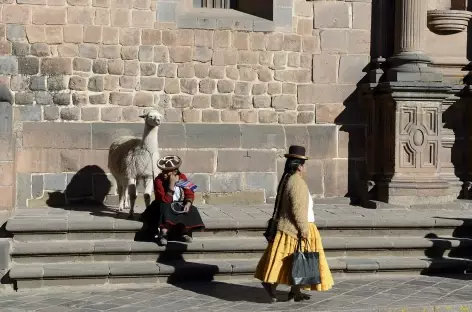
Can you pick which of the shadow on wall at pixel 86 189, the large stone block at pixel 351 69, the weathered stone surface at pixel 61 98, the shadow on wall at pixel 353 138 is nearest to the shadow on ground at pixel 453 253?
the shadow on wall at pixel 353 138

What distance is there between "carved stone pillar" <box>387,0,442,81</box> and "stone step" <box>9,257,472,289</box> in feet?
12.8

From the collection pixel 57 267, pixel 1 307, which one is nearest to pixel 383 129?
pixel 57 267

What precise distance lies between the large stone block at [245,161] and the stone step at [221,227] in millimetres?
2458

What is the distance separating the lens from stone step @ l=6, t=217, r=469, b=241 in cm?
1039

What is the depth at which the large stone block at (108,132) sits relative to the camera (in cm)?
1309

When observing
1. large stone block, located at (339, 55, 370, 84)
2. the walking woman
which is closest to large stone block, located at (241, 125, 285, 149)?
large stone block, located at (339, 55, 370, 84)

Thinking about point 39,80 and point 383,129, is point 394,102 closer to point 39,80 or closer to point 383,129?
point 383,129

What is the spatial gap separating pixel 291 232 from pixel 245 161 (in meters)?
4.75

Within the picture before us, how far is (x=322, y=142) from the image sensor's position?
1402 cm

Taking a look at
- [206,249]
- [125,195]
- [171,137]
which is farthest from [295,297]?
[171,137]

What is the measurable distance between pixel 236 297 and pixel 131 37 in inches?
211

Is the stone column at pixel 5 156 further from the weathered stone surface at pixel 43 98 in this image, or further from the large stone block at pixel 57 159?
the weathered stone surface at pixel 43 98

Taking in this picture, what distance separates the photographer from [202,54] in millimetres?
13688

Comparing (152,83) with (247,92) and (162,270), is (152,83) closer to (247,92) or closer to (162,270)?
(247,92)
